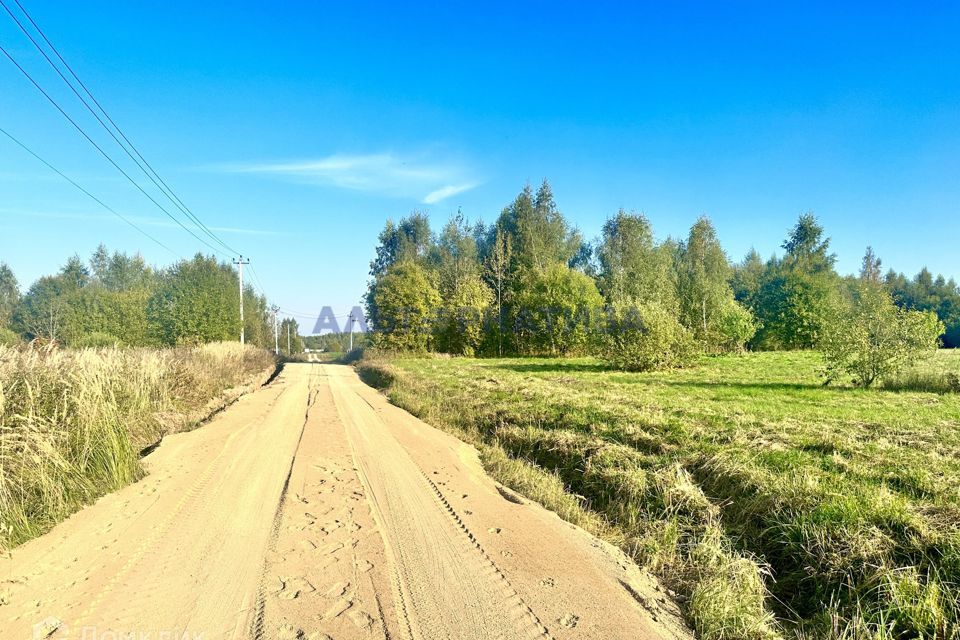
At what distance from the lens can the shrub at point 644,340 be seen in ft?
77.9

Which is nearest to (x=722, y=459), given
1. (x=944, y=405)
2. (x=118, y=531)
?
(x=118, y=531)

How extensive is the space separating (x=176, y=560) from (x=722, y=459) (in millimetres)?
6825

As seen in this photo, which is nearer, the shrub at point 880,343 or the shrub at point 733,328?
the shrub at point 880,343

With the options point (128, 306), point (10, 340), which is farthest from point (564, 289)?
point (128, 306)

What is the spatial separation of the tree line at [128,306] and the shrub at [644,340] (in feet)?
69.6

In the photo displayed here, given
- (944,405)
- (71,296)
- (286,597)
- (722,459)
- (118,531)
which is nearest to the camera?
(286,597)

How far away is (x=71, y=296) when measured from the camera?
47.4 m

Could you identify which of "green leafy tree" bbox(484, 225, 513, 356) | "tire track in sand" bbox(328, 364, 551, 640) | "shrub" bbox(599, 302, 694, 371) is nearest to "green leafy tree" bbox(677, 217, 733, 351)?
"shrub" bbox(599, 302, 694, 371)

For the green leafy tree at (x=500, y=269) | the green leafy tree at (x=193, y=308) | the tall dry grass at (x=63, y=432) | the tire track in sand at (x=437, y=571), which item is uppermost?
the green leafy tree at (x=500, y=269)

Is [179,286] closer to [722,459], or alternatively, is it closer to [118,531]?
[118,531]

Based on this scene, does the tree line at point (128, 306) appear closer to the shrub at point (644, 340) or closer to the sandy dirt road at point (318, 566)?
the sandy dirt road at point (318, 566)

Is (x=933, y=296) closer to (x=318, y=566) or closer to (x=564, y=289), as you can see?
(x=564, y=289)

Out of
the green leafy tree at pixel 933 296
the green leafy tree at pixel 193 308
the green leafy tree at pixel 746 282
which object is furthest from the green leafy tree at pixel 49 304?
the green leafy tree at pixel 933 296

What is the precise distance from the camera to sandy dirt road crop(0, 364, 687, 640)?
131 inches
